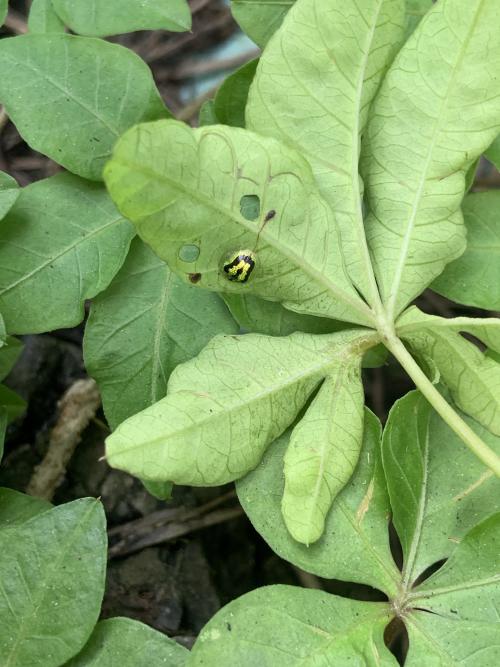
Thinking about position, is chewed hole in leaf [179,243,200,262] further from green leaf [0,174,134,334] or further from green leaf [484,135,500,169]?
green leaf [484,135,500,169]

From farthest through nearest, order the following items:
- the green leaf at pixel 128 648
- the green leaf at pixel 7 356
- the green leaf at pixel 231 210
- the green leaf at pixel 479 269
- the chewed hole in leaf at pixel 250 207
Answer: the green leaf at pixel 7 356, the green leaf at pixel 479 269, the green leaf at pixel 128 648, the chewed hole in leaf at pixel 250 207, the green leaf at pixel 231 210

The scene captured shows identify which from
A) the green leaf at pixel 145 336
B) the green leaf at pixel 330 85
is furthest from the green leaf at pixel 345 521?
the green leaf at pixel 330 85

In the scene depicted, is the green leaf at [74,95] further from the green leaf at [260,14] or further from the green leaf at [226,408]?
the green leaf at [226,408]

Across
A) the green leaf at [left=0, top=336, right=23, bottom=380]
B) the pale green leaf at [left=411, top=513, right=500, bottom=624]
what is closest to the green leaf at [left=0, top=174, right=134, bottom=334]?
the green leaf at [left=0, top=336, right=23, bottom=380]

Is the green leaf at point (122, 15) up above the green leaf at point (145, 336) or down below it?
above

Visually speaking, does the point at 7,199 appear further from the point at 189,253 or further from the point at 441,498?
the point at 441,498
